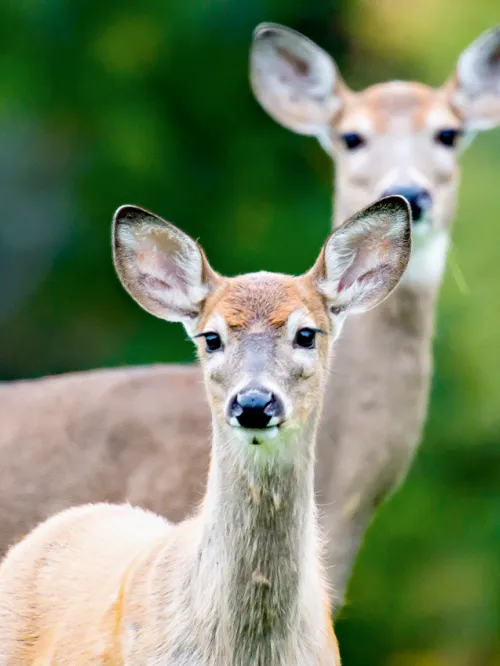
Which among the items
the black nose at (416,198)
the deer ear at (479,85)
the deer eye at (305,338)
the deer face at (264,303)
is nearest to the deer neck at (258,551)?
the deer face at (264,303)

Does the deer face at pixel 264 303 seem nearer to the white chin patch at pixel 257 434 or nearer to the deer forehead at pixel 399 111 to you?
the white chin patch at pixel 257 434

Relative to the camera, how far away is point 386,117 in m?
8.38

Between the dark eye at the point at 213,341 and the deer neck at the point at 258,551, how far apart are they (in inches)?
10.9

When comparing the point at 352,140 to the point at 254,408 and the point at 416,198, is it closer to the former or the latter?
the point at 416,198

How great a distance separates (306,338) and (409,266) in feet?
7.11

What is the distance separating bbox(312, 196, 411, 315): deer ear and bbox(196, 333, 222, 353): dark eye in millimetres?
463

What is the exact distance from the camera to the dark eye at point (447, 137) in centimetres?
834

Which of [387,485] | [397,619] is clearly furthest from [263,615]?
[397,619]

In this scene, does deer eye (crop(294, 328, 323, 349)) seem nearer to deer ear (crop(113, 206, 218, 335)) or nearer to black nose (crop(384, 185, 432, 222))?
deer ear (crop(113, 206, 218, 335))

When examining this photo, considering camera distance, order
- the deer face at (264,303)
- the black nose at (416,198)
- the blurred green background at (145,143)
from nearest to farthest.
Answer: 1. the deer face at (264,303)
2. the black nose at (416,198)
3. the blurred green background at (145,143)

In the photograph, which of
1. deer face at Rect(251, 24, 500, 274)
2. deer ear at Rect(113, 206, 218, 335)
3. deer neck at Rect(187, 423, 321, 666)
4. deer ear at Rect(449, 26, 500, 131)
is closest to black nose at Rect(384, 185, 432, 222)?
deer face at Rect(251, 24, 500, 274)

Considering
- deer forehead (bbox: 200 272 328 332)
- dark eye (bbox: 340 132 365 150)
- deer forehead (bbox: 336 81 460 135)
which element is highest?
deer forehead (bbox: 336 81 460 135)

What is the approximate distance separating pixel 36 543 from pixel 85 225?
22.5 feet

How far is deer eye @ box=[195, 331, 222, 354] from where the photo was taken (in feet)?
18.9
